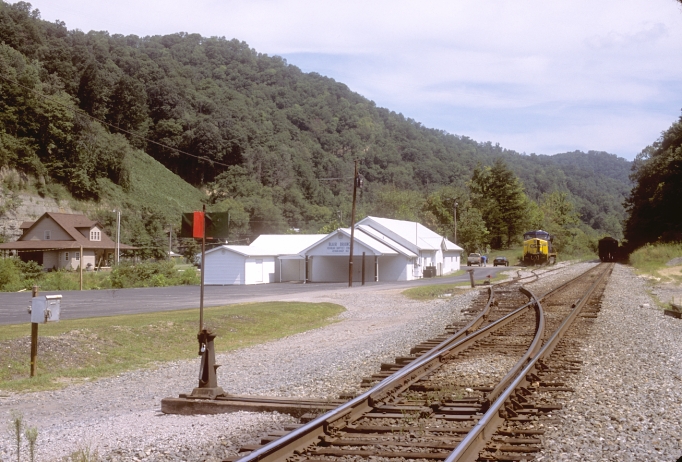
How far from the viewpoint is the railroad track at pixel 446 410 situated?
19.7 feet

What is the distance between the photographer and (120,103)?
405 feet

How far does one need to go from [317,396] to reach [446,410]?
2266 millimetres

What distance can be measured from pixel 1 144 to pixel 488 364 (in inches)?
3271

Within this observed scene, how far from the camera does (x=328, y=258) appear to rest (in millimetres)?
58312

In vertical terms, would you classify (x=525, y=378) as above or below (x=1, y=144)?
below

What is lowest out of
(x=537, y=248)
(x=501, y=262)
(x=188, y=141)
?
(x=501, y=262)

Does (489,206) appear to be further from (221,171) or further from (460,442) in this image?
(460,442)

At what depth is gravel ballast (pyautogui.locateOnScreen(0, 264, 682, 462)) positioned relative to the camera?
21.5 feet

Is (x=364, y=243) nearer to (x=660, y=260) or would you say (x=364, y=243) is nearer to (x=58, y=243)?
(x=660, y=260)

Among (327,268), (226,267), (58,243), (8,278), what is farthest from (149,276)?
(58,243)

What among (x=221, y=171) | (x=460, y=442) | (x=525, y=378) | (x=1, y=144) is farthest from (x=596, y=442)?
(x=221, y=171)

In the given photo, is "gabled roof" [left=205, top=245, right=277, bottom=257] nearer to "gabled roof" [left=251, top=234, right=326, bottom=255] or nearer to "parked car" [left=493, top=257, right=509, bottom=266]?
"gabled roof" [left=251, top=234, right=326, bottom=255]

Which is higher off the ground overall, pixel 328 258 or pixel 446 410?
pixel 328 258

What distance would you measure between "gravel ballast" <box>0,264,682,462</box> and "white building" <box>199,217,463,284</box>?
3561 cm
